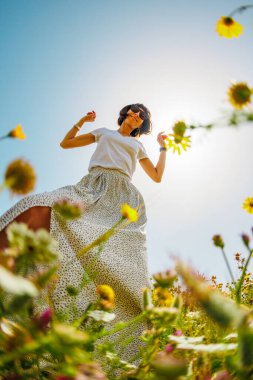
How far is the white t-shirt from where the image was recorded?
2.00 m

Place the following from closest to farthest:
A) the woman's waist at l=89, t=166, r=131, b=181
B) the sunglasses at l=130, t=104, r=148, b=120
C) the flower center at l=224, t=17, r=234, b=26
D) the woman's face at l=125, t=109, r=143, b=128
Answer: the flower center at l=224, t=17, r=234, b=26 < the woman's waist at l=89, t=166, r=131, b=181 < the woman's face at l=125, t=109, r=143, b=128 < the sunglasses at l=130, t=104, r=148, b=120

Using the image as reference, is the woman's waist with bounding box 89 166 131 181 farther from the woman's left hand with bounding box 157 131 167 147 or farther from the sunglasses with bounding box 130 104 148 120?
the sunglasses with bounding box 130 104 148 120

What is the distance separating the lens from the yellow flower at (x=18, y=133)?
70 centimetres

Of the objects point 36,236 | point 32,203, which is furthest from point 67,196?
point 36,236

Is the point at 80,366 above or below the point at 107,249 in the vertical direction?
below

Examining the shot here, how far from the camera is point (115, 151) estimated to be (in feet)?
6.75

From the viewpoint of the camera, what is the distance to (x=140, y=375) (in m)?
0.52

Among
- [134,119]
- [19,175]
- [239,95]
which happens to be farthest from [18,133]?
[134,119]

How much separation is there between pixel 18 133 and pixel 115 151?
1.36m

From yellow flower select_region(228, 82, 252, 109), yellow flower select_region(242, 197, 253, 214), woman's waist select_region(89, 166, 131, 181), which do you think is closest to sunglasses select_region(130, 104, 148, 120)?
woman's waist select_region(89, 166, 131, 181)

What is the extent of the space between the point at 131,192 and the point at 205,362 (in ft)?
4.63

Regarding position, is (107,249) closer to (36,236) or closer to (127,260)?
(127,260)

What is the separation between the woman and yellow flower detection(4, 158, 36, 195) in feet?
1.13

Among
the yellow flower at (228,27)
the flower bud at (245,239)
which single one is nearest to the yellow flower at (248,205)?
the flower bud at (245,239)
